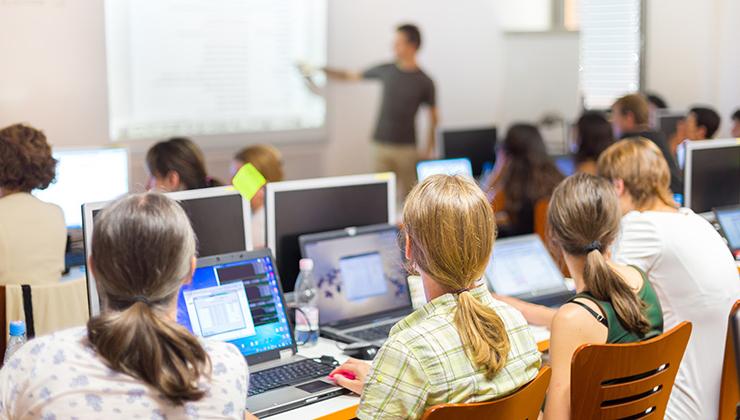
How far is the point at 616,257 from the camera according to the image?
311cm

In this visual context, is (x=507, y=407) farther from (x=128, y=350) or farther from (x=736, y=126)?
(x=736, y=126)

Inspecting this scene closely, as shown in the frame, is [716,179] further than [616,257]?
Yes

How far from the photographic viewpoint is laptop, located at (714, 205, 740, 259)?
4180 mm

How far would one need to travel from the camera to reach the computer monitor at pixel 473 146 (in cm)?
664

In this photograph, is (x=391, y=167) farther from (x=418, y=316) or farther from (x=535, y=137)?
(x=418, y=316)

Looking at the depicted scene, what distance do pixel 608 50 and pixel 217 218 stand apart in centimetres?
628

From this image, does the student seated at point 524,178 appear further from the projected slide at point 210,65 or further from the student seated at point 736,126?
the projected slide at point 210,65

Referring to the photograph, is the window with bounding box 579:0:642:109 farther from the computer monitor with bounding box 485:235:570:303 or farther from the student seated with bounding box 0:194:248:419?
the student seated with bounding box 0:194:248:419

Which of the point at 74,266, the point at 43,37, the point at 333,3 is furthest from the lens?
the point at 333,3

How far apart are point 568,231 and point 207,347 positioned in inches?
A: 44.4

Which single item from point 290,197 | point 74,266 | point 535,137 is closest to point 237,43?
point 535,137

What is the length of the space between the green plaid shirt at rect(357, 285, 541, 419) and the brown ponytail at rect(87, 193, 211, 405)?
359mm

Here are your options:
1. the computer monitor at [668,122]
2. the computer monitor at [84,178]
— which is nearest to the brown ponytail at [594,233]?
the computer monitor at [84,178]

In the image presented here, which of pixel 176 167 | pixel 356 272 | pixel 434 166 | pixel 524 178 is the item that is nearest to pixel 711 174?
pixel 524 178
